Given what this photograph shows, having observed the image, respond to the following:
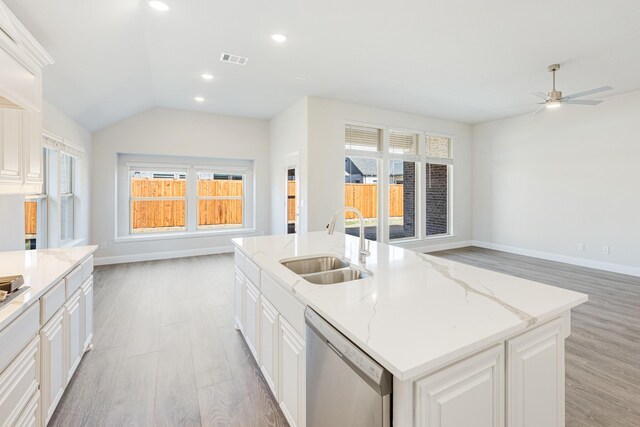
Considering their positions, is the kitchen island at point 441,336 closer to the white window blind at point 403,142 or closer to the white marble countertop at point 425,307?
the white marble countertop at point 425,307

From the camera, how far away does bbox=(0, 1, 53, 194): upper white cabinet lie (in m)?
1.63

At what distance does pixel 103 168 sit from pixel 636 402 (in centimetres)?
709

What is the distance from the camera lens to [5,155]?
70.9 inches

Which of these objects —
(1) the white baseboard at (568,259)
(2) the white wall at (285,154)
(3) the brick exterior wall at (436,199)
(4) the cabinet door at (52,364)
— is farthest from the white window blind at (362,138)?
(4) the cabinet door at (52,364)

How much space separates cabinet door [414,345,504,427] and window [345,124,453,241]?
15.7ft

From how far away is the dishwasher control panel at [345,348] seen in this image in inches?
35.8

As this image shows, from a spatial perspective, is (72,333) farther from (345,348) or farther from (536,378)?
(536,378)

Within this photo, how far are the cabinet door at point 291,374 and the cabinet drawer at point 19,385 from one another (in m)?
1.11

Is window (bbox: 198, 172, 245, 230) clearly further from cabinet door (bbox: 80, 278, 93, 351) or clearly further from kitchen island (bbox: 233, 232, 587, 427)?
kitchen island (bbox: 233, 232, 587, 427)

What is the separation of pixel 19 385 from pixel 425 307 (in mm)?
1740

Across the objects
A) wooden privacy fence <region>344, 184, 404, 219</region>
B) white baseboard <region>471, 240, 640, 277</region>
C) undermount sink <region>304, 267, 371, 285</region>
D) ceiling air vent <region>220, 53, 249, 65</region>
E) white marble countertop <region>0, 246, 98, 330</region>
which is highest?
ceiling air vent <region>220, 53, 249, 65</region>

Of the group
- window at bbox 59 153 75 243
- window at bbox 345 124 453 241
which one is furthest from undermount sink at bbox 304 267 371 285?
window at bbox 59 153 75 243

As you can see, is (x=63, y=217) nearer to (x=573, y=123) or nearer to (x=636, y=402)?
(x=636, y=402)

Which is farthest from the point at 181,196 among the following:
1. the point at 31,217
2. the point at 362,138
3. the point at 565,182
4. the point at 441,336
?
the point at 565,182
